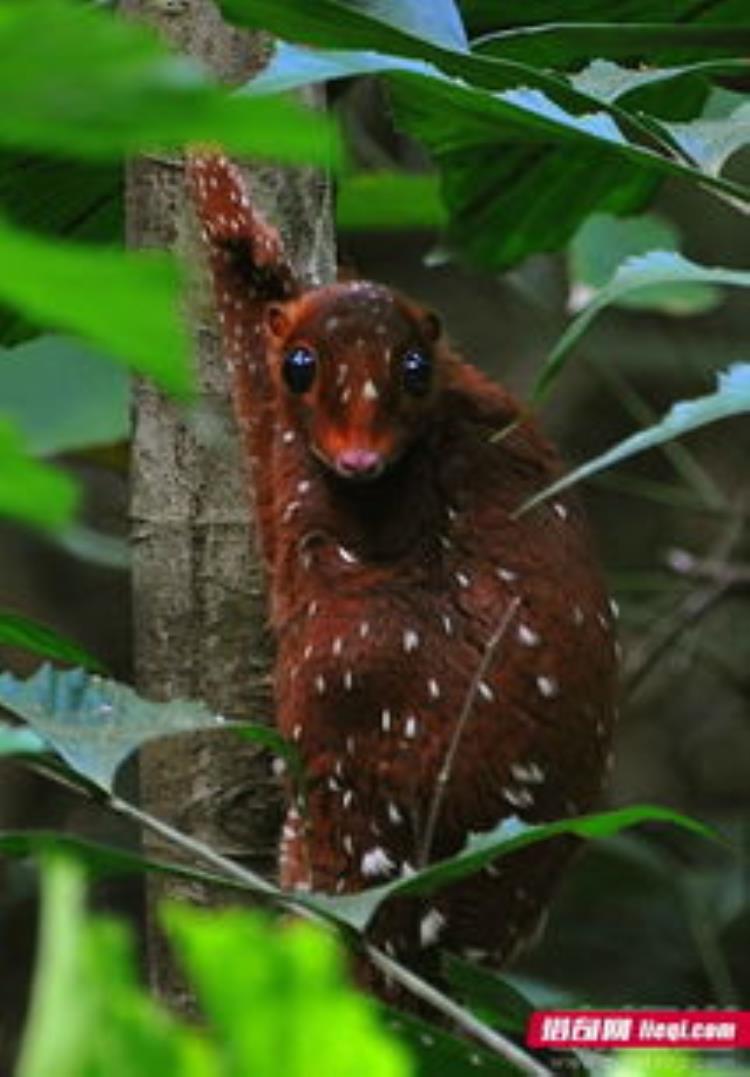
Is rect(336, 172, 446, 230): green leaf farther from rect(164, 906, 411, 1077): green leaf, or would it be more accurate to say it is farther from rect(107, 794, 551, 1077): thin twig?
rect(164, 906, 411, 1077): green leaf

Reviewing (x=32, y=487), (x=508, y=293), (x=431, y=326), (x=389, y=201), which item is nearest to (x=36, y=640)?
(x=431, y=326)

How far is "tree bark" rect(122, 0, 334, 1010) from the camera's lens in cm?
182

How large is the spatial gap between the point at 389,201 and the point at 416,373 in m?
1.28

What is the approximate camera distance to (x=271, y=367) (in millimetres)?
1963

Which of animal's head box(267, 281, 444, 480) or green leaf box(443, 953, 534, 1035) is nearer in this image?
green leaf box(443, 953, 534, 1035)

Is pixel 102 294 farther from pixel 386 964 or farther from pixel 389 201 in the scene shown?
pixel 389 201

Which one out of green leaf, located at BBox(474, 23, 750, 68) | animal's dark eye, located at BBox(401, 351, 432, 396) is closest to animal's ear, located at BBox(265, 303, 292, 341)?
animal's dark eye, located at BBox(401, 351, 432, 396)

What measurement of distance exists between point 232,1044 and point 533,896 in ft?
5.22

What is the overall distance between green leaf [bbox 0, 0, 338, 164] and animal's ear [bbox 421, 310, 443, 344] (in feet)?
5.07

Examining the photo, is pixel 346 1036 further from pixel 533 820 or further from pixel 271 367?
pixel 271 367

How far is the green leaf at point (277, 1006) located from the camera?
13.5 inches

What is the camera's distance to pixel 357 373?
1850mm

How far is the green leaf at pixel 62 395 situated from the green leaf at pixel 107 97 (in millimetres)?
2396

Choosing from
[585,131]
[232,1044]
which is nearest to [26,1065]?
[232,1044]
